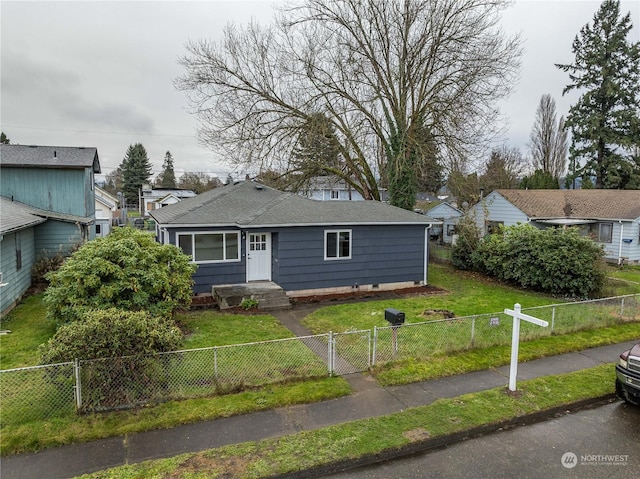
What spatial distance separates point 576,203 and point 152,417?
28.6 metres

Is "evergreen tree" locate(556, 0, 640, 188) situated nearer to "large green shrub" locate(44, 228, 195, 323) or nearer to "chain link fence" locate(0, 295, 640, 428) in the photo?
"chain link fence" locate(0, 295, 640, 428)

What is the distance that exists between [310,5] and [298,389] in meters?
19.7

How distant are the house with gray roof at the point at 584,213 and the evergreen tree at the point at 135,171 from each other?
2375 inches

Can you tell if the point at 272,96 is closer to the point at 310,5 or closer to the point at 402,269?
the point at 310,5

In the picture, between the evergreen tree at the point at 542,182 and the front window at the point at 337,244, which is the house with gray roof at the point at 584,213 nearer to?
the evergreen tree at the point at 542,182

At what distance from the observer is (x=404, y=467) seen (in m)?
5.03

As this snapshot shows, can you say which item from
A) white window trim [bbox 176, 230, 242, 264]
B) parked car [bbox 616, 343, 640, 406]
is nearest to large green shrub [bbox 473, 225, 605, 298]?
parked car [bbox 616, 343, 640, 406]

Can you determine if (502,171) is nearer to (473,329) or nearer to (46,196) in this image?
(473,329)

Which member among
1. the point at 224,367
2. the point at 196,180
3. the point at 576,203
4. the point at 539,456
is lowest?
the point at 539,456

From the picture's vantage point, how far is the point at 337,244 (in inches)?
580

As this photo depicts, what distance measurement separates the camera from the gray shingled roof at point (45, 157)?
1720cm

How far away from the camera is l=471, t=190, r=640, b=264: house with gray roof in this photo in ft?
75.8

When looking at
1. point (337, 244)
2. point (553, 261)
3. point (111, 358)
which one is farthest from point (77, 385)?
point (553, 261)

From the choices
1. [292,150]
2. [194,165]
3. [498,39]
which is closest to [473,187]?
[498,39]
